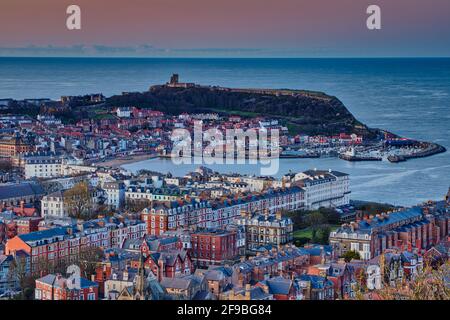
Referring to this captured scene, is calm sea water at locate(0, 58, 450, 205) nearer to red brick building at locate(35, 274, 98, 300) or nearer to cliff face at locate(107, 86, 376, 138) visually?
cliff face at locate(107, 86, 376, 138)

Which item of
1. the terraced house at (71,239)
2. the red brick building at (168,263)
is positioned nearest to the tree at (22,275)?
the terraced house at (71,239)

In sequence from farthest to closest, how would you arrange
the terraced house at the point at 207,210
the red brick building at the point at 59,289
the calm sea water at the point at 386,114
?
1. the calm sea water at the point at 386,114
2. the terraced house at the point at 207,210
3. the red brick building at the point at 59,289

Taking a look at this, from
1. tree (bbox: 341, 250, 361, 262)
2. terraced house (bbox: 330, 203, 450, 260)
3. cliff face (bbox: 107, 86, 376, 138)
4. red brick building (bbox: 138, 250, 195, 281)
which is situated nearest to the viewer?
red brick building (bbox: 138, 250, 195, 281)

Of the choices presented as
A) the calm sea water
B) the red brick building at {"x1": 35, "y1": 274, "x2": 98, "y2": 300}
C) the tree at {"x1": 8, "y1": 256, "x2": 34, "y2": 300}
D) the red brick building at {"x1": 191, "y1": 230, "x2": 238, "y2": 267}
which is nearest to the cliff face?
the calm sea water

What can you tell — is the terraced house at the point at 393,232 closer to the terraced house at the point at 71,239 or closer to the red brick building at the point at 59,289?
the terraced house at the point at 71,239

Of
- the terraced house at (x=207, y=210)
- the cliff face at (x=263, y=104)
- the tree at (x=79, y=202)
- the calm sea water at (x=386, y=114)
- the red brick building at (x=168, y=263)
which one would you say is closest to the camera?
the red brick building at (x=168, y=263)
